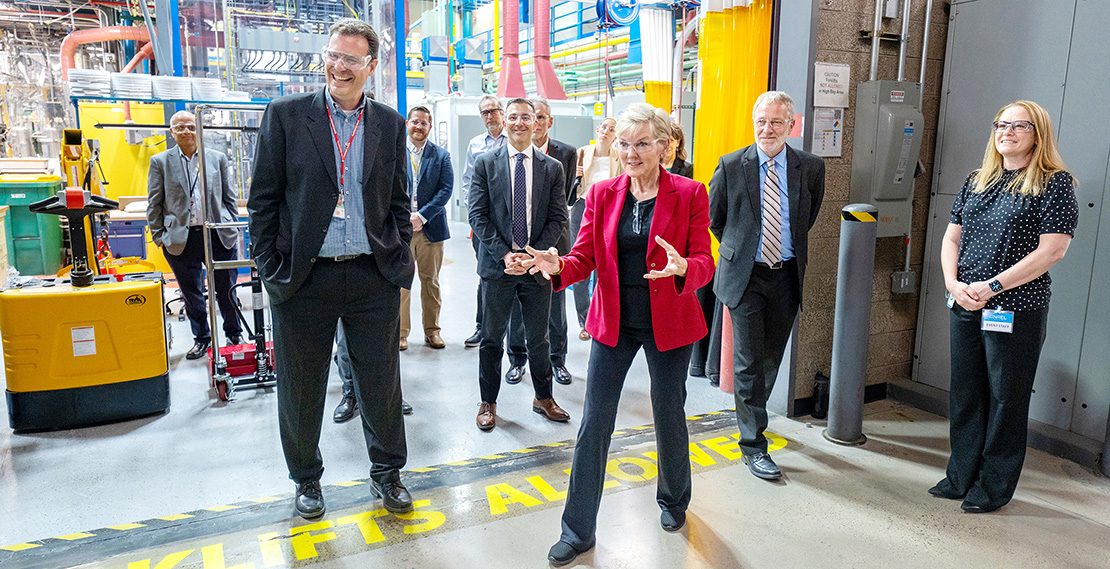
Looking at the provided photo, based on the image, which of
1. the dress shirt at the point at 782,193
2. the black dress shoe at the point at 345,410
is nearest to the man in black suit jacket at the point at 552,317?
the black dress shoe at the point at 345,410

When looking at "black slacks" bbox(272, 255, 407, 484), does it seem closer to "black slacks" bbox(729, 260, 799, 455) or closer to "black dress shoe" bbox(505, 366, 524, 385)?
"black slacks" bbox(729, 260, 799, 455)

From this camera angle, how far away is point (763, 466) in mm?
3314

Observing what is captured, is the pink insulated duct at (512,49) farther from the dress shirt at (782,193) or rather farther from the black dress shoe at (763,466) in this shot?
the black dress shoe at (763,466)

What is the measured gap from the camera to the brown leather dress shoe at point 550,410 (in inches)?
156

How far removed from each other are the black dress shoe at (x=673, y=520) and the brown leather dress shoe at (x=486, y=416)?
4.26 ft

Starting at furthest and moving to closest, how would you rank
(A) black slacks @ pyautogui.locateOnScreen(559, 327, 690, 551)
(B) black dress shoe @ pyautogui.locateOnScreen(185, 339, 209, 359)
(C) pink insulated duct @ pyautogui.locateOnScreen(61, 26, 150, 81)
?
(C) pink insulated duct @ pyautogui.locateOnScreen(61, 26, 150, 81), (B) black dress shoe @ pyautogui.locateOnScreen(185, 339, 209, 359), (A) black slacks @ pyautogui.locateOnScreen(559, 327, 690, 551)

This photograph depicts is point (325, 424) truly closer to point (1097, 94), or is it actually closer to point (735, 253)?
point (735, 253)

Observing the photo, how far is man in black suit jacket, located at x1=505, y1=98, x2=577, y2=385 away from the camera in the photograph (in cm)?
448

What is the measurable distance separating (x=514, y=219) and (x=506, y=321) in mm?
541

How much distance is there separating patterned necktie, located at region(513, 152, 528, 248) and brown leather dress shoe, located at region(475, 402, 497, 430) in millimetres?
915

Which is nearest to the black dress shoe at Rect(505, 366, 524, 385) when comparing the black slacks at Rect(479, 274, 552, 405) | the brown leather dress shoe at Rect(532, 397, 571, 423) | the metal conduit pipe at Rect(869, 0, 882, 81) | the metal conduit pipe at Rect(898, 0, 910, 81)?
the brown leather dress shoe at Rect(532, 397, 571, 423)

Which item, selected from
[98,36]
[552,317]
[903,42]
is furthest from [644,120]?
[98,36]

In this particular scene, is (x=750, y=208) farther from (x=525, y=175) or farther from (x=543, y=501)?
(x=543, y=501)

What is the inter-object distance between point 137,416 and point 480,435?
1.94m
